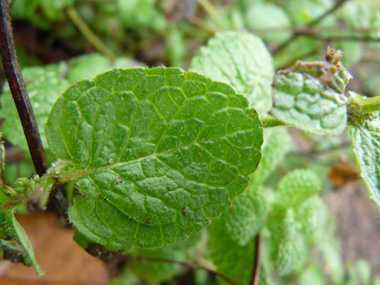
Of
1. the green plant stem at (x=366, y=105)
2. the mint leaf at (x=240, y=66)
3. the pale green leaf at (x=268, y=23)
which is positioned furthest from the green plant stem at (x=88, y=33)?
the green plant stem at (x=366, y=105)

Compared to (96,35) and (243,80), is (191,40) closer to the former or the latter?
(96,35)

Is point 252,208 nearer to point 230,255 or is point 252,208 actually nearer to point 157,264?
point 230,255

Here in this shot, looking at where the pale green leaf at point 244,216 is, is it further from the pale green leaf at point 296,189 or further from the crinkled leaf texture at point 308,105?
the crinkled leaf texture at point 308,105

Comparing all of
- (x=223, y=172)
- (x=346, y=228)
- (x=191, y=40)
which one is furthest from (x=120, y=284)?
(x=346, y=228)

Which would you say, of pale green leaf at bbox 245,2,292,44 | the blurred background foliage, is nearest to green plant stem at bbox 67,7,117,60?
the blurred background foliage

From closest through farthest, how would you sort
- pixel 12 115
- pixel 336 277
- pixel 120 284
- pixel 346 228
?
pixel 12 115 → pixel 120 284 → pixel 336 277 → pixel 346 228

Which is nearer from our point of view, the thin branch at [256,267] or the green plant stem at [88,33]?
the thin branch at [256,267]
